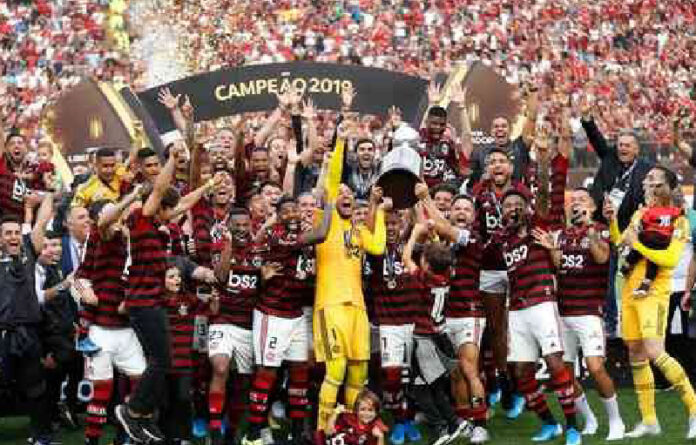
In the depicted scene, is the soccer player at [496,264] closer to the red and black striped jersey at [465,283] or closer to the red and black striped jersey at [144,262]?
the red and black striped jersey at [465,283]

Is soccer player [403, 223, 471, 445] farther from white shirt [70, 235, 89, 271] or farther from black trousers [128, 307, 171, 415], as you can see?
white shirt [70, 235, 89, 271]

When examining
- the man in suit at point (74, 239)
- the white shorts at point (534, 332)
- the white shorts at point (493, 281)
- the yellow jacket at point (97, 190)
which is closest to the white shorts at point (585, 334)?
the white shorts at point (534, 332)

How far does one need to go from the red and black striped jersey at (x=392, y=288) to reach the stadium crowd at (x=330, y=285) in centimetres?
1

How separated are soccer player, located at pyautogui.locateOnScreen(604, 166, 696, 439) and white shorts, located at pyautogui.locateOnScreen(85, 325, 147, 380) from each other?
11.7 ft

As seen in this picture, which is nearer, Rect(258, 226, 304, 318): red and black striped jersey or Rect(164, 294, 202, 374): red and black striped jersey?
Rect(164, 294, 202, 374): red and black striped jersey

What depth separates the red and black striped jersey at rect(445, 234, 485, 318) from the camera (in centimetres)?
1483

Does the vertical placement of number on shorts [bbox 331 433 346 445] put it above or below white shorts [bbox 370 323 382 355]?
below

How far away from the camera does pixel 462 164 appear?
1634 centimetres

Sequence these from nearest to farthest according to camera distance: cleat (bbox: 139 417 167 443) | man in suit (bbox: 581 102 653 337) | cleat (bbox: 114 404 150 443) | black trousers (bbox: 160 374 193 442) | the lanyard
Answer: cleat (bbox: 114 404 150 443)
cleat (bbox: 139 417 167 443)
black trousers (bbox: 160 374 193 442)
man in suit (bbox: 581 102 653 337)
the lanyard

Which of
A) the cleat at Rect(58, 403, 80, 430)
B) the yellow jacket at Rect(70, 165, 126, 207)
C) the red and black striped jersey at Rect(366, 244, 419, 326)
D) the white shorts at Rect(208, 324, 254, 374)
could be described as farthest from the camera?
the cleat at Rect(58, 403, 80, 430)

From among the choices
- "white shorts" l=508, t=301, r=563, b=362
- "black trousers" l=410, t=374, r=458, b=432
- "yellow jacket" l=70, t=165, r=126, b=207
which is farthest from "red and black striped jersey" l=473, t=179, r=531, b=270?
"yellow jacket" l=70, t=165, r=126, b=207

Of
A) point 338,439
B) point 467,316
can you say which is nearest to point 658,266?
point 467,316

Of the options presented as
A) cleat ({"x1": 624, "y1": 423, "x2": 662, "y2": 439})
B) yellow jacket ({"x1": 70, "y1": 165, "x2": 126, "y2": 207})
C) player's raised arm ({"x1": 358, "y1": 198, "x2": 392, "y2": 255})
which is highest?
Answer: yellow jacket ({"x1": 70, "y1": 165, "x2": 126, "y2": 207})

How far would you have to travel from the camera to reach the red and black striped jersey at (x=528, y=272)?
1445 cm
